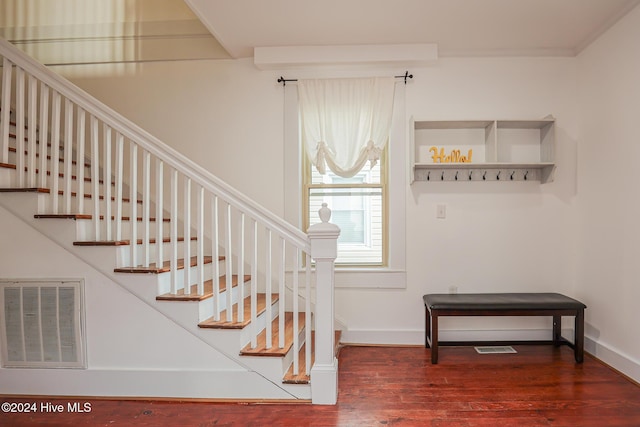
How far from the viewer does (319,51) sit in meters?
3.01

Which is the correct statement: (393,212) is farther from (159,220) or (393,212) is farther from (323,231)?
(159,220)

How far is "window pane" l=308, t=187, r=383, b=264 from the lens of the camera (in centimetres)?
318

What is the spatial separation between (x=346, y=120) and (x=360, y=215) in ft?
2.85

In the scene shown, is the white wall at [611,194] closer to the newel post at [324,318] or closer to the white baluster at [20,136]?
the newel post at [324,318]

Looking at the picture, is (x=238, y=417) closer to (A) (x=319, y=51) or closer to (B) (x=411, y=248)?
(B) (x=411, y=248)

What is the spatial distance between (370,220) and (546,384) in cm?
176

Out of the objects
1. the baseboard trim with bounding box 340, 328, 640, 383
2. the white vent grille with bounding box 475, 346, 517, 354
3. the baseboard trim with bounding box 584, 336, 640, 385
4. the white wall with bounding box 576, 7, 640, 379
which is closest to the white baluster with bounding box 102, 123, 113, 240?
the baseboard trim with bounding box 340, 328, 640, 383

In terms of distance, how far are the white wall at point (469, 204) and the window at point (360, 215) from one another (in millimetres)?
254

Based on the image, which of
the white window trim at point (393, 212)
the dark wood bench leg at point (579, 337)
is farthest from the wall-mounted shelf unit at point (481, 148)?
the dark wood bench leg at point (579, 337)

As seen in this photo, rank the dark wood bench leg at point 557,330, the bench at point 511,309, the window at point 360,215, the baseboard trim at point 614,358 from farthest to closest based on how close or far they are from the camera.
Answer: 1. the window at point 360,215
2. the dark wood bench leg at point 557,330
3. the bench at point 511,309
4. the baseboard trim at point 614,358

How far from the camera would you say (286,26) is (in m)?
2.71

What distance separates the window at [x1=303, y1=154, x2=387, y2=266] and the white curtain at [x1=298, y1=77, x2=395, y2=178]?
21 centimetres

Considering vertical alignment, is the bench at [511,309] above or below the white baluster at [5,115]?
below

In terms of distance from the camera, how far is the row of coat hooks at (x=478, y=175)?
3.04 meters
